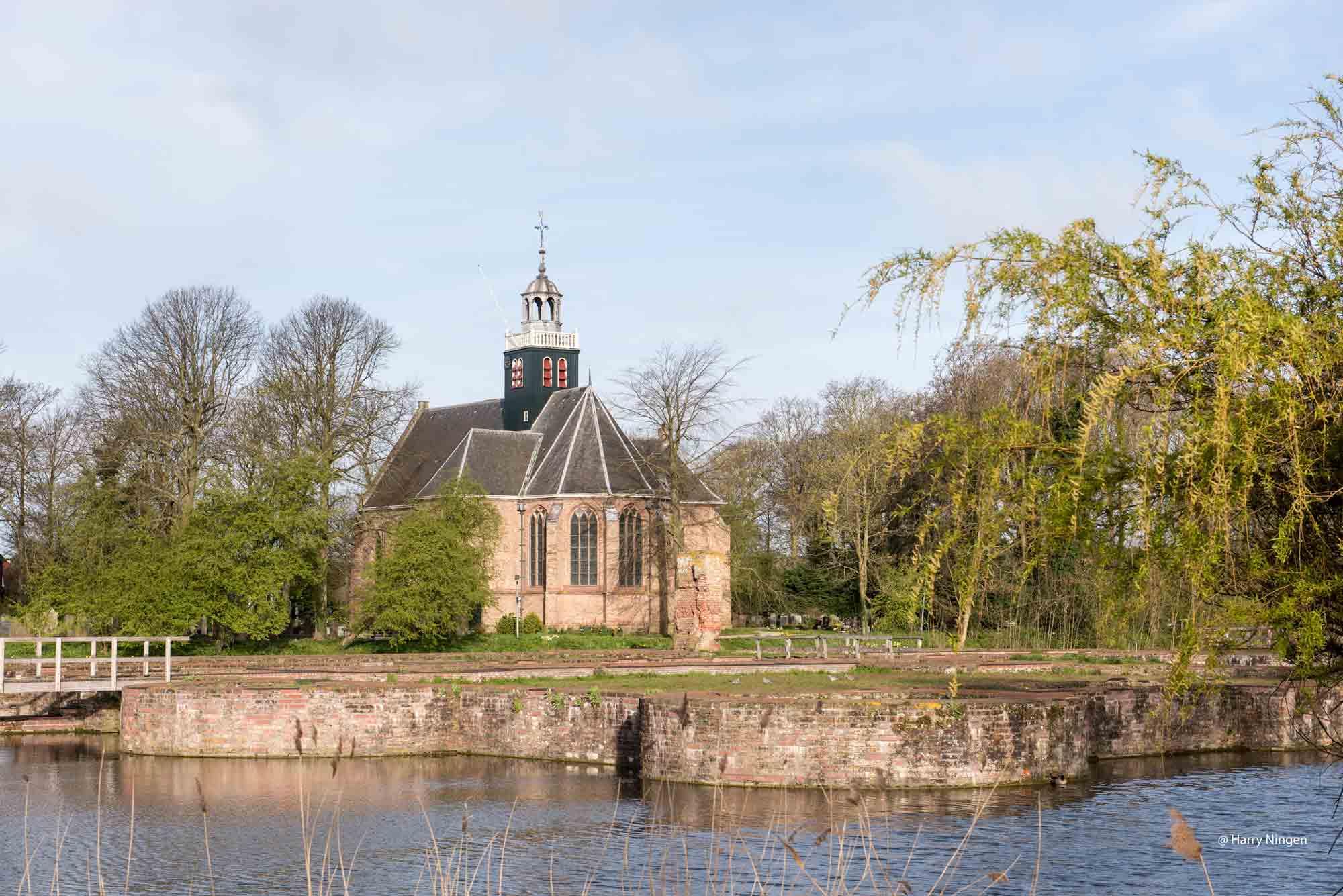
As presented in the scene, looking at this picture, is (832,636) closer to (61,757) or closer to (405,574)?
(405,574)

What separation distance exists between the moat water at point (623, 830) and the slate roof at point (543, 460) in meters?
28.8

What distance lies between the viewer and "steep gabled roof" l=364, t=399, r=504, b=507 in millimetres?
55094

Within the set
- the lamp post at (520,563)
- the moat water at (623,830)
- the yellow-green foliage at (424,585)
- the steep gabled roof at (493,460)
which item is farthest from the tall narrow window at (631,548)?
the moat water at (623,830)

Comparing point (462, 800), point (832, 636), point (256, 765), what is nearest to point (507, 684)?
point (256, 765)

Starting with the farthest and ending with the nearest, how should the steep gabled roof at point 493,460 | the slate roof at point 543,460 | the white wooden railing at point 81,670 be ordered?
the steep gabled roof at point 493,460
the slate roof at point 543,460
the white wooden railing at point 81,670

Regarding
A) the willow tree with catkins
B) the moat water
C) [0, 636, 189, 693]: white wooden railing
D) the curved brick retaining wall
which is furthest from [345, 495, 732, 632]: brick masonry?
the willow tree with catkins

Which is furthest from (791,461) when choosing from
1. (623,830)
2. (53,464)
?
(623,830)

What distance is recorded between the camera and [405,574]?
39.0 metres

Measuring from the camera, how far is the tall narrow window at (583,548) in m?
51.5

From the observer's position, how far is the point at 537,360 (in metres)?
57.2

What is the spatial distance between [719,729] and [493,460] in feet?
116

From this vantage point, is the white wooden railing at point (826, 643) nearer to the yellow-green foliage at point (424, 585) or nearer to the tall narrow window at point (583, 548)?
the tall narrow window at point (583, 548)

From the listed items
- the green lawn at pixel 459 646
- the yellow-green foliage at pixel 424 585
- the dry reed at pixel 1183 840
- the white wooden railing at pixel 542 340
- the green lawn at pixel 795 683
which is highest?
the white wooden railing at pixel 542 340

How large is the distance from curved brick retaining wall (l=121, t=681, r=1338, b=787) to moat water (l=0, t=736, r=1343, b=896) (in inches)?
17.0
